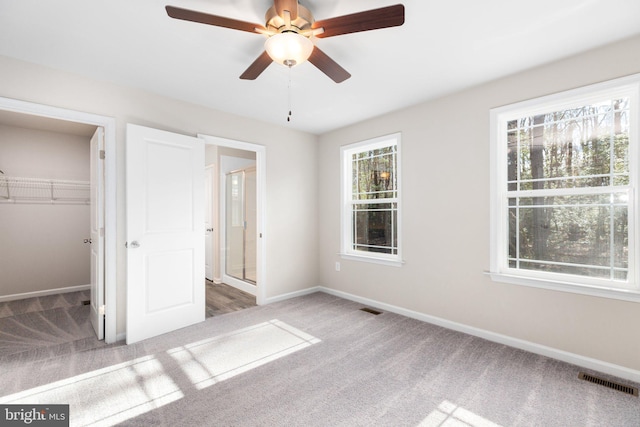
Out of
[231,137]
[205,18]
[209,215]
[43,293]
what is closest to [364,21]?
[205,18]

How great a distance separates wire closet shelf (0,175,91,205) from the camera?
13.8 ft

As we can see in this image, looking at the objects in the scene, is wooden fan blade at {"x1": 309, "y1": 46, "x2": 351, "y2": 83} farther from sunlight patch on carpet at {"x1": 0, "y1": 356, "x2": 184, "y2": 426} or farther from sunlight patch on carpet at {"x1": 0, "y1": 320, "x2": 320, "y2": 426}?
sunlight patch on carpet at {"x1": 0, "y1": 356, "x2": 184, "y2": 426}

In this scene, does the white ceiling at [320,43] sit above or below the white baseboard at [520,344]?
above

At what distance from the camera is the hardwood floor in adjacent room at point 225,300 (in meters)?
3.83

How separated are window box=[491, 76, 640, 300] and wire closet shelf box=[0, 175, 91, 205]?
5.80 m

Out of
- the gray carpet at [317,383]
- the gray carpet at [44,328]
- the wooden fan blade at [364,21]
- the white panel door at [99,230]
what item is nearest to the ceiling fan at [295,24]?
the wooden fan blade at [364,21]

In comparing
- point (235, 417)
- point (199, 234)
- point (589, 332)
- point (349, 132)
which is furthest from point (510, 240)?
point (199, 234)

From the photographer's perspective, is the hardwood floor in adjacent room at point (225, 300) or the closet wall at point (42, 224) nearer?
the hardwood floor in adjacent room at point (225, 300)

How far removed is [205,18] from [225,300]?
3.53 m

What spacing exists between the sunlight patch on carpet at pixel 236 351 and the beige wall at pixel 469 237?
1.42m

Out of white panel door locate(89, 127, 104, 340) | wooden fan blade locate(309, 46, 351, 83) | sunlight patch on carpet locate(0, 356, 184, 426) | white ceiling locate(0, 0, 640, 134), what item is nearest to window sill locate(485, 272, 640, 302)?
white ceiling locate(0, 0, 640, 134)

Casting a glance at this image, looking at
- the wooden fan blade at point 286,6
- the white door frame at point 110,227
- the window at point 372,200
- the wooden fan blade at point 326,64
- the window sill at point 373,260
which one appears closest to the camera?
the wooden fan blade at point 286,6

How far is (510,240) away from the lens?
2842mm

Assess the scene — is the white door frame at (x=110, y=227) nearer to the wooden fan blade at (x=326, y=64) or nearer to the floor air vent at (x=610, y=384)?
the wooden fan blade at (x=326, y=64)
